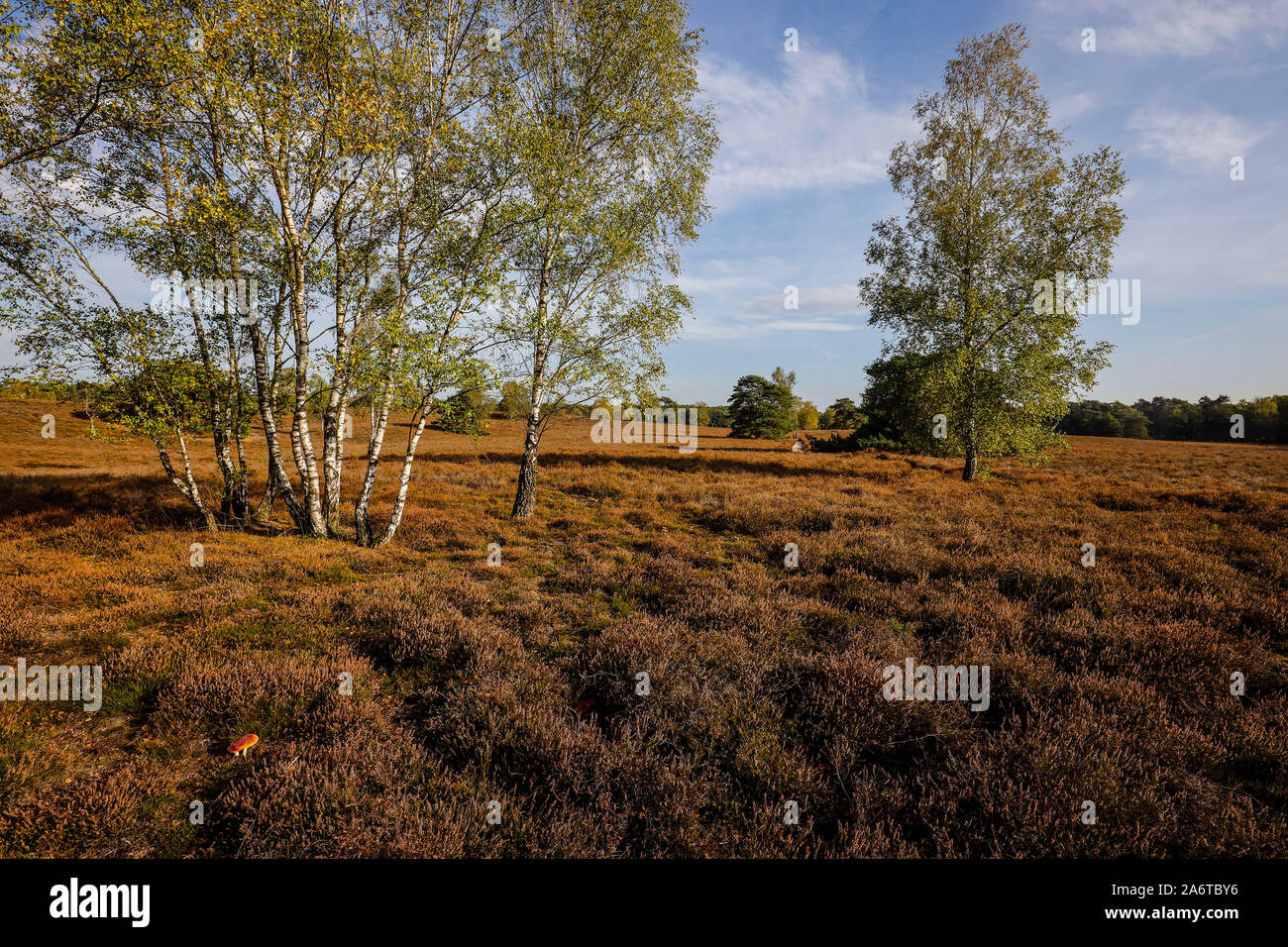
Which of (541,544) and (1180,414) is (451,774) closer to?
(541,544)

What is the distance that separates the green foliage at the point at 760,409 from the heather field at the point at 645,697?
42958 mm

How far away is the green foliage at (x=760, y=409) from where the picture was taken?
176ft

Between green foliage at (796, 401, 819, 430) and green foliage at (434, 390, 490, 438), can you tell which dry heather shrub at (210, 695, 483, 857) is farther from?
green foliage at (796, 401, 819, 430)

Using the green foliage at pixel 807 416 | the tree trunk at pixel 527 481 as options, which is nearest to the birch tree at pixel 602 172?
the tree trunk at pixel 527 481

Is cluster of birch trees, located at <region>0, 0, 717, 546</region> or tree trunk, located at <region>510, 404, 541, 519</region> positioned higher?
cluster of birch trees, located at <region>0, 0, 717, 546</region>

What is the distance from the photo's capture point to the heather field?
3.27m

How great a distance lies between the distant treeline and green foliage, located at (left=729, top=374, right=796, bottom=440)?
33.9 m

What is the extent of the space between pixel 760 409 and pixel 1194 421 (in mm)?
67425

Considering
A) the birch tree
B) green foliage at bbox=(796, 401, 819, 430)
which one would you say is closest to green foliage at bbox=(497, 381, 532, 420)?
the birch tree

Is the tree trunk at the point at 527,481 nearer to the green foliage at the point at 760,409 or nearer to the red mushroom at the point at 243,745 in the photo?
the red mushroom at the point at 243,745

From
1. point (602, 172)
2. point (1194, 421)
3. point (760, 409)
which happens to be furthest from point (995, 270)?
point (1194, 421)

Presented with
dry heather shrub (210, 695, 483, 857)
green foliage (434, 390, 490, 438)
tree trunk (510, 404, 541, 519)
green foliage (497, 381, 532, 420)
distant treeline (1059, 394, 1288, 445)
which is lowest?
dry heather shrub (210, 695, 483, 857)

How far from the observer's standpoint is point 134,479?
1802cm
